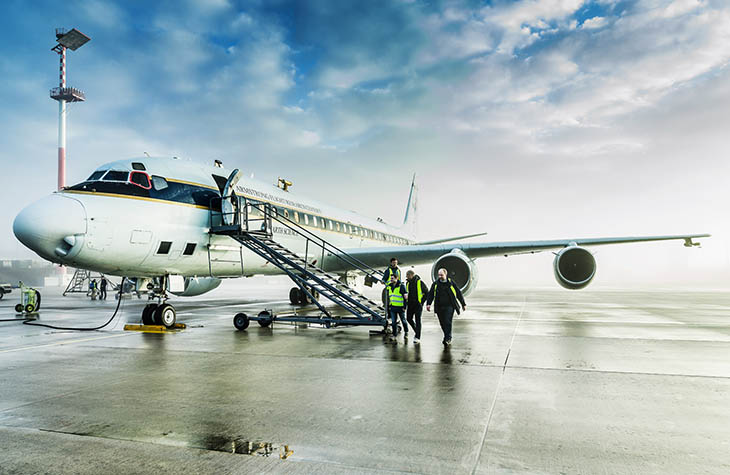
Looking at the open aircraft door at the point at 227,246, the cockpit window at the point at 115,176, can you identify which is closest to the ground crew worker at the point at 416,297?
the open aircraft door at the point at 227,246

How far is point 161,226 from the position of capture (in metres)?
10.0

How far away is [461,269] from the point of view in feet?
43.0

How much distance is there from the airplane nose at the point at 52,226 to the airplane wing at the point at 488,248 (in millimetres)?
8996

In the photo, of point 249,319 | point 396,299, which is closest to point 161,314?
point 249,319

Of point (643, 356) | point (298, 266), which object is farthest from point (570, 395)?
point (298, 266)

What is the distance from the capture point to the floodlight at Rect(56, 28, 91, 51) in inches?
2608

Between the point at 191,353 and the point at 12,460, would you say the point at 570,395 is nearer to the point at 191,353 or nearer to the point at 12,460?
the point at 12,460

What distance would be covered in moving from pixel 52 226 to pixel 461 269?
1007cm

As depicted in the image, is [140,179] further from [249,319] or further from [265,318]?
[265,318]

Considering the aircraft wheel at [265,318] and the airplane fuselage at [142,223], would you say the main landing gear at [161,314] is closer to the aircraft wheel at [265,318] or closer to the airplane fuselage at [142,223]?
the airplane fuselage at [142,223]

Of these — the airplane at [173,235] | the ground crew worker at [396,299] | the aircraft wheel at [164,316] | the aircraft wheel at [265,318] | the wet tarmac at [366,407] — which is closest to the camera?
the wet tarmac at [366,407]

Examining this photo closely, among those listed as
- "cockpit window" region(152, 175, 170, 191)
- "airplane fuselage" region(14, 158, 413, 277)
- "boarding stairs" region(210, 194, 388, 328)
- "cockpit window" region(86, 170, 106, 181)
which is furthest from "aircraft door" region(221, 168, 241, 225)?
"cockpit window" region(86, 170, 106, 181)

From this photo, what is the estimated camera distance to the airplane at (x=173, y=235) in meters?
→ 8.71

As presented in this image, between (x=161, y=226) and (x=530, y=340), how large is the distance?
8310 millimetres
